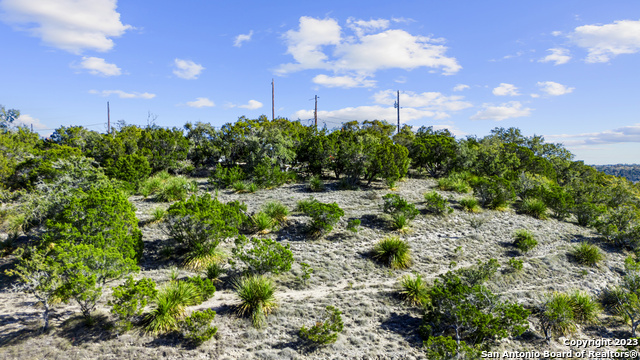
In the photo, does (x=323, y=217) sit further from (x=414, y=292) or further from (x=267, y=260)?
(x=414, y=292)

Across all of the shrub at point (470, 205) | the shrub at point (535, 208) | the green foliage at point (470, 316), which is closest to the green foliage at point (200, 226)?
the green foliage at point (470, 316)

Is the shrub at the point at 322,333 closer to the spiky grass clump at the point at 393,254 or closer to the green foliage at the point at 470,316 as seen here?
the green foliage at the point at 470,316

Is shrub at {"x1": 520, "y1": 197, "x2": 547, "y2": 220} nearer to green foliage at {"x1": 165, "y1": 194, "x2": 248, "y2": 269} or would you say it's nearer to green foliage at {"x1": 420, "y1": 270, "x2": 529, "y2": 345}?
green foliage at {"x1": 420, "y1": 270, "x2": 529, "y2": 345}

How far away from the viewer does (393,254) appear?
→ 29.3ft

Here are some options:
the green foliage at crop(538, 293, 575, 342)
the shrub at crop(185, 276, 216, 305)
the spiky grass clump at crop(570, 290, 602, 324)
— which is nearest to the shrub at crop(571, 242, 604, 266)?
the spiky grass clump at crop(570, 290, 602, 324)

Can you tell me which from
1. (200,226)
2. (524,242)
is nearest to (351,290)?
(200,226)

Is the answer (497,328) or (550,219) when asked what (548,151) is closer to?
(550,219)

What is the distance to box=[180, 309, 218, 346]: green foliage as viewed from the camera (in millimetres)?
5312

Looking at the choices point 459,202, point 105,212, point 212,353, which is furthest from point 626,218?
point 105,212

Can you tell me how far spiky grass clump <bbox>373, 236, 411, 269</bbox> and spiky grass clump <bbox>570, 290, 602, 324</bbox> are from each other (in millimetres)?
4135

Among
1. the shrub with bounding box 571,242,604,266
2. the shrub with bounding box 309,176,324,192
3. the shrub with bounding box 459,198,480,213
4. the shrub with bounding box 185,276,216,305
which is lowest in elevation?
the shrub with bounding box 571,242,604,266

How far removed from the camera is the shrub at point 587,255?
404 inches

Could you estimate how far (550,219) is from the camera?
46.3 feet

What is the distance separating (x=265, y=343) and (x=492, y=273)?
6.44 m
